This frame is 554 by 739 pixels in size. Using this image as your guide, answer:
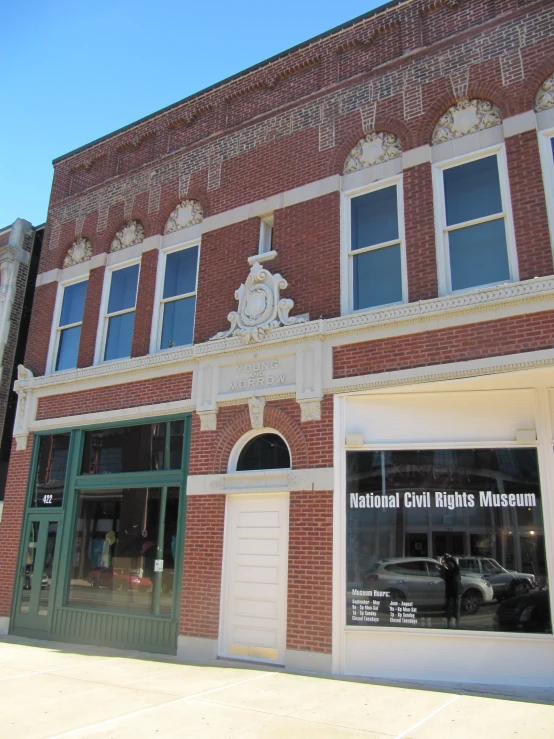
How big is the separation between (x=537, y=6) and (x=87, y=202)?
397 inches

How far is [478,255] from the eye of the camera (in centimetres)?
925

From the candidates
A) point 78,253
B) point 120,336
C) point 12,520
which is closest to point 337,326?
point 120,336

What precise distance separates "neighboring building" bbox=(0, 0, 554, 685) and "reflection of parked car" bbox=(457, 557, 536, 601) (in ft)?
0.09

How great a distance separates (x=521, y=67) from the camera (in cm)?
943

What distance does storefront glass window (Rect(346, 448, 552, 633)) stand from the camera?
8.00m

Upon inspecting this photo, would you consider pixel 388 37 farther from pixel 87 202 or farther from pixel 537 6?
pixel 87 202

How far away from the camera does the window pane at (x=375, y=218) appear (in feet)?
33.5

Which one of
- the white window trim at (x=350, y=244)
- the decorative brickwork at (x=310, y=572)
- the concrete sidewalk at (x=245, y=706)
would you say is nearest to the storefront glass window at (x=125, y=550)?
the concrete sidewalk at (x=245, y=706)

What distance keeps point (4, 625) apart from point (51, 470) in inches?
125

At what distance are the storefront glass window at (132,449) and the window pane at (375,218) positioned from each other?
15.2 ft

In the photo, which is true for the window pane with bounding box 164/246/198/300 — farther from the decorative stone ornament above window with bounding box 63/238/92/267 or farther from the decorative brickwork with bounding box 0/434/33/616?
the decorative brickwork with bounding box 0/434/33/616

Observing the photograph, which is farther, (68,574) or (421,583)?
(68,574)

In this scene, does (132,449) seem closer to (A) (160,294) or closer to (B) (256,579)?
(A) (160,294)

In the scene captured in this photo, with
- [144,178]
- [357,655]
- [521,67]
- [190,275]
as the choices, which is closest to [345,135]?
[521,67]
